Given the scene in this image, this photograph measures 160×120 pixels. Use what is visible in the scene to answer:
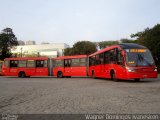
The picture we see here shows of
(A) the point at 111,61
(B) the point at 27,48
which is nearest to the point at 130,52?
(A) the point at 111,61

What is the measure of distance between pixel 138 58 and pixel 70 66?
14.7 meters

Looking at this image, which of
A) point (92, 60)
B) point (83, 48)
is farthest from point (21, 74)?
point (83, 48)

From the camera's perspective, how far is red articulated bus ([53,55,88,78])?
29938 millimetres

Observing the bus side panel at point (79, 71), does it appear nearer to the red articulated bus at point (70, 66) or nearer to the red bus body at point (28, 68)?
the red articulated bus at point (70, 66)

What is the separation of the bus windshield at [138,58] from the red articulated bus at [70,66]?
12723 millimetres

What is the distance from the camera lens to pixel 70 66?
30812mm

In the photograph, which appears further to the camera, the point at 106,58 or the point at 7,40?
the point at 7,40

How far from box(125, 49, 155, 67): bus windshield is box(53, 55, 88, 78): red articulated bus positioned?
12.7 m

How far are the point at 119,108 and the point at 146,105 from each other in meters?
0.98

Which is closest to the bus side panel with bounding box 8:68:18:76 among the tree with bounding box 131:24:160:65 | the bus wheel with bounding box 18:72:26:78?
the bus wheel with bounding box 18:72:26:78

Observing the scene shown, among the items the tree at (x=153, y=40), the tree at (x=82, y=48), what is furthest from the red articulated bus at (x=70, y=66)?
the tree at (x=82, y=48)

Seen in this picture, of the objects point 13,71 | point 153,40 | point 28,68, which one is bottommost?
point 13,71

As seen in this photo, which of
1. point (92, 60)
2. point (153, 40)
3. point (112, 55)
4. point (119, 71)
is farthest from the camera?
point (153, 40)

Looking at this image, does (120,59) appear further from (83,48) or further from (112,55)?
(83,48)
